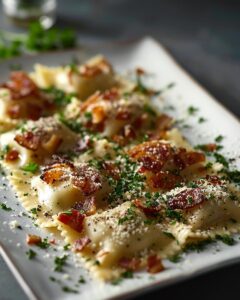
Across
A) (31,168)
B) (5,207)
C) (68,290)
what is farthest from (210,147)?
(68,290)

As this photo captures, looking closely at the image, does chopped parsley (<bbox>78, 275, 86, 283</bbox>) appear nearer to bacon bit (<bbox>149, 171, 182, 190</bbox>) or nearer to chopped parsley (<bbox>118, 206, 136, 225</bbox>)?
chopped parsley (<bbox>118, 206, 136, 225</bbox>)

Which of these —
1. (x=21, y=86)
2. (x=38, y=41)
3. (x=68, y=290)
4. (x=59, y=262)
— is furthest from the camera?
(x=38, y=41)

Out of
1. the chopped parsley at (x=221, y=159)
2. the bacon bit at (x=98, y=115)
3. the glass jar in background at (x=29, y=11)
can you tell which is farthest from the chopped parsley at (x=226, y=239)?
the glass jar in background at (x=29, y=11)

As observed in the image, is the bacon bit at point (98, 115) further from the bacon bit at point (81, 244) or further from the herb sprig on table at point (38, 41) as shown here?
the herb sprig on table at point (38, 41)

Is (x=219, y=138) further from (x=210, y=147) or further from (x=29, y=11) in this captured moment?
(x=29, y=11)

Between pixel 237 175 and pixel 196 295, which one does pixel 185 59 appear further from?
pixel 196 295

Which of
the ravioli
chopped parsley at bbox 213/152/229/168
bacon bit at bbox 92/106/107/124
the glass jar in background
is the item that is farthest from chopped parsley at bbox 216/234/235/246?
the glass jar in background

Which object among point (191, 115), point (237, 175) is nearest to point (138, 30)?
point (191, 115)
